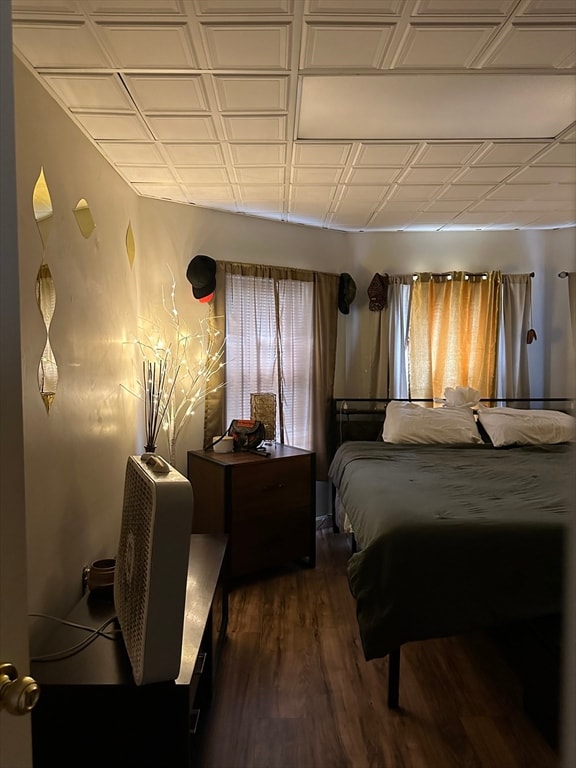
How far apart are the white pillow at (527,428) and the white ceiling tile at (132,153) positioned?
112 inches

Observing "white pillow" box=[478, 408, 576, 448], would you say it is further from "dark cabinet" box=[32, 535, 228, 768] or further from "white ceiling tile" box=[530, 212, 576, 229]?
"dark cabinet" box=[32, 535, 228, 768]

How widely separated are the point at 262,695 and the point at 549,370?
11.3 ft

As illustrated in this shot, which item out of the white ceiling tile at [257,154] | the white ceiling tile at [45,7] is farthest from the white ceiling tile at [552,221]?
the white ceiling tile at [45,7]

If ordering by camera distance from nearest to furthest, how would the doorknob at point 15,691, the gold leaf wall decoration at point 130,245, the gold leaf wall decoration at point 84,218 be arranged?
the doorknob at point 15,691 → the gold leaf wall decoration at point 84,218 → the gold leaf wall decoration at point 130,245

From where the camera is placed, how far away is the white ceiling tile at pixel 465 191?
9.16ft

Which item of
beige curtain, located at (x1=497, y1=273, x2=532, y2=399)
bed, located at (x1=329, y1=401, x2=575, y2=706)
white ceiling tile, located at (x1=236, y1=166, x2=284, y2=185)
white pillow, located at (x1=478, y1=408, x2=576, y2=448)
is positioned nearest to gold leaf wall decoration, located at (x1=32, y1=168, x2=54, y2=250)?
white ceiling tile, located at (x1=236, y1=166, x2=284, y2=185)

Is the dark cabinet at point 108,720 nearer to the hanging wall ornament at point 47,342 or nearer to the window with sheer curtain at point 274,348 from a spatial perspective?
the hanging wall ornament at point 47,342

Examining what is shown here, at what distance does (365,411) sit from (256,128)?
2.38m

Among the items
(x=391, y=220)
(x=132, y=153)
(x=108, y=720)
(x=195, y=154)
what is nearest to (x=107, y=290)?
(x=132, y=153)

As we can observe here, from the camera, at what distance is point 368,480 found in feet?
8.36

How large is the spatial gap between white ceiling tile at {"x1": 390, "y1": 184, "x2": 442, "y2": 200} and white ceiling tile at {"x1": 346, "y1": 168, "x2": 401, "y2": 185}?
16 cm

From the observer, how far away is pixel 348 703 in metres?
1.88

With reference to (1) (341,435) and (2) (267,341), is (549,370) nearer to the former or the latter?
(1) (341,435)

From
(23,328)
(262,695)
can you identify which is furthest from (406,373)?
(23,328)
